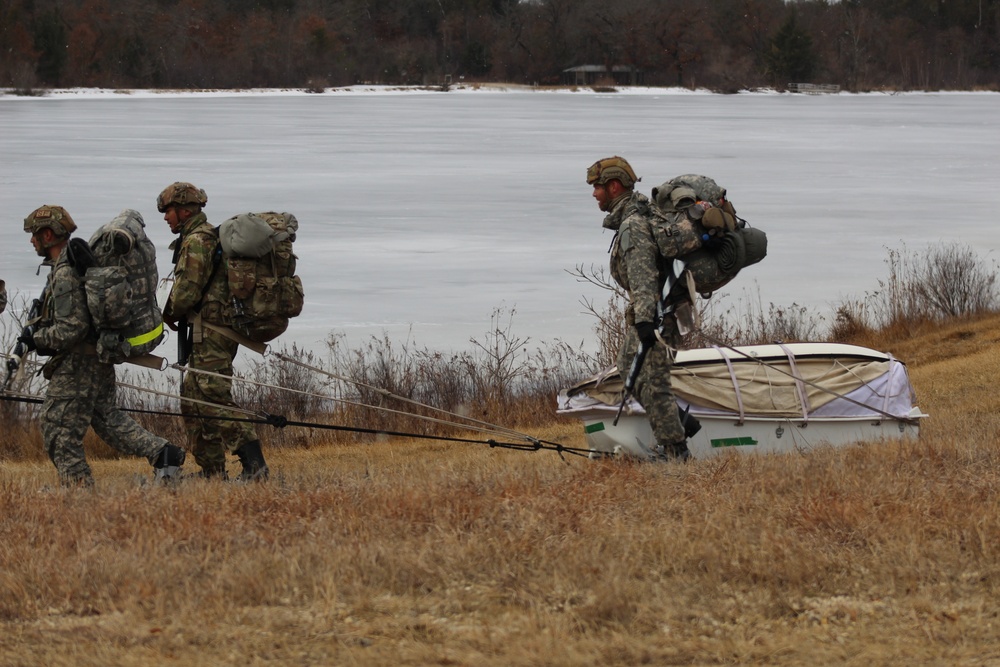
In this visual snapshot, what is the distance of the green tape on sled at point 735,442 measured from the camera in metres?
7.62

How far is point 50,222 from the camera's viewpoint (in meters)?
6.78

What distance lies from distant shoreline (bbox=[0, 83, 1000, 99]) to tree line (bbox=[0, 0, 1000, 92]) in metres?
3.18

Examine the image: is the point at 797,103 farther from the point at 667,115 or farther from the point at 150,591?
the point at 150,591

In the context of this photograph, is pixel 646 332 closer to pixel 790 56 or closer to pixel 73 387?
pixel 73 387

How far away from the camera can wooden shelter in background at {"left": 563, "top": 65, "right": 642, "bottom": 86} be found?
9588 cm

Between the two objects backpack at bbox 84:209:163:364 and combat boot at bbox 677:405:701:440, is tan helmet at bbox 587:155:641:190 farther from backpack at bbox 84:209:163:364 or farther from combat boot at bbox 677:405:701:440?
backpack at bbox 84:209:163:364

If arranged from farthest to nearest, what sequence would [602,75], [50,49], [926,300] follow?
1. [602,75]
2. [50,49]
3. [926,300]

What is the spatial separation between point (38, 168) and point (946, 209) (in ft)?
57.5

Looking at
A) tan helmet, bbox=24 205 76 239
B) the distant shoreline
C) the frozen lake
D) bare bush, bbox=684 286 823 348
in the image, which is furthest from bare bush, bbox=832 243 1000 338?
the distant shoreline

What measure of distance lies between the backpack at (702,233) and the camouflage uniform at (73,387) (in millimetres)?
3069

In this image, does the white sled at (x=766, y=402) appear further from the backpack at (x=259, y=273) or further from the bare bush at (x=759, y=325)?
the bare bush at (x=759, y=325)

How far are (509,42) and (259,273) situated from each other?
9678 centimetres

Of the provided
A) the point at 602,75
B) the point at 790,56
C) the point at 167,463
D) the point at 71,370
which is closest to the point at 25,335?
the point at 71,370

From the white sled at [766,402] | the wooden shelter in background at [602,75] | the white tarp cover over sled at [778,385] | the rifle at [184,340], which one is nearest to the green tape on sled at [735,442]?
the white sled at [766,402]
